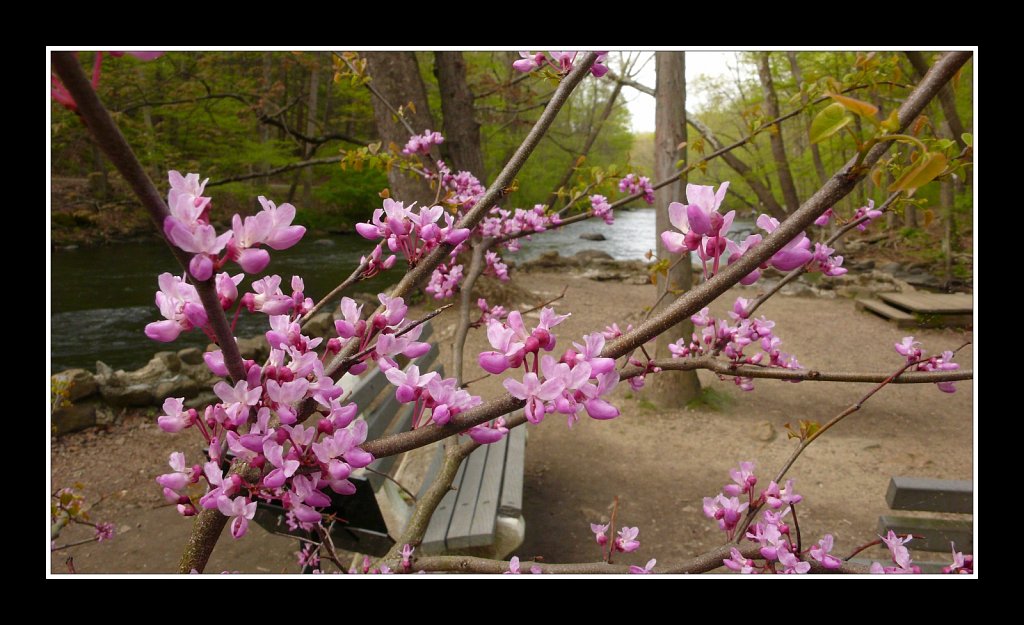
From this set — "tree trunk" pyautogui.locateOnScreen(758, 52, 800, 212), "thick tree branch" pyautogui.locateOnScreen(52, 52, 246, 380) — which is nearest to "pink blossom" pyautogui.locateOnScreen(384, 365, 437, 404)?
"thick tree branch" pyautogui.locateOnScreen(52, 52, 246, 380)

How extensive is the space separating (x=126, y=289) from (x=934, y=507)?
37.3ft

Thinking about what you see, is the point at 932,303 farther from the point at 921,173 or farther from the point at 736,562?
the point at 921,173

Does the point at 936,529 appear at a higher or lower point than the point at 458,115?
lower

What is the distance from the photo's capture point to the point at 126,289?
984 centimetres

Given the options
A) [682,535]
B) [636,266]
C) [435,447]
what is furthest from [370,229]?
[636,266]

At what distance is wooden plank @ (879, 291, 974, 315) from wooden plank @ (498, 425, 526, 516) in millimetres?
7102

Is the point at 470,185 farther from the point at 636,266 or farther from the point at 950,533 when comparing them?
the point at 636,266

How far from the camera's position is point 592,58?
48.1 inches

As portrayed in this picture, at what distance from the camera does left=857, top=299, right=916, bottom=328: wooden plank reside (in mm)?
7809

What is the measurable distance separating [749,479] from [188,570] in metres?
1.44

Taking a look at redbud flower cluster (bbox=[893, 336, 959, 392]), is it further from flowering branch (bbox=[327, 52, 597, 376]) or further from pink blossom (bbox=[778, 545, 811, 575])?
flowering branch (bbox=[327, 52, 597, 376])

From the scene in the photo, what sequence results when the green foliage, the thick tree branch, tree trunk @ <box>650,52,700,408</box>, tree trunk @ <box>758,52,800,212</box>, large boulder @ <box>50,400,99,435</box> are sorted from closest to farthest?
the thick tree branch < large boulder @ <box>50,400,99,435</box> < tree trunk @ <box>650,52,700,408</box> < the green foliage < tree trunk @ <box>758,52,800,212</box>

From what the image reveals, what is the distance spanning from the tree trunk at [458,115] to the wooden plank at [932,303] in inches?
249

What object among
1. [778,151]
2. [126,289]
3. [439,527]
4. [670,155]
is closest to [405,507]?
[439,527]
